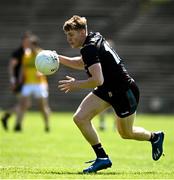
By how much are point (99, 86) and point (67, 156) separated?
10.2 ft

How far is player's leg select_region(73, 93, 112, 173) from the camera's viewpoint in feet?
32.6

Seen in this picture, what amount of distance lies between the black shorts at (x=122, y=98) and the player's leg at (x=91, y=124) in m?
0.08

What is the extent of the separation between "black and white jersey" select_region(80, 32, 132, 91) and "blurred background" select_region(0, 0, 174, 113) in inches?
810

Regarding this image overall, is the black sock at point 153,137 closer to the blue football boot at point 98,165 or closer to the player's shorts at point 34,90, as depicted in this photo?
the blue football boot at point 98,165

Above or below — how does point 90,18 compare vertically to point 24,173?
below

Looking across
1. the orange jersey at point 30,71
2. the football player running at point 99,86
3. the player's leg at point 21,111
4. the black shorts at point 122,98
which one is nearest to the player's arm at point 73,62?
the football player running at point 99,86

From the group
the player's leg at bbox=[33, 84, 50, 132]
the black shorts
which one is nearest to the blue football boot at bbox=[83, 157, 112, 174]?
the black shorts

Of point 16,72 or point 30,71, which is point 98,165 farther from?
point 16,72

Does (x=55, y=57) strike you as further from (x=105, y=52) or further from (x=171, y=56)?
(x=171, y=56)

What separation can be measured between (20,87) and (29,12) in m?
14.5

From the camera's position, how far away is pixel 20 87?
64.5ft

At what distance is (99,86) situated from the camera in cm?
1003

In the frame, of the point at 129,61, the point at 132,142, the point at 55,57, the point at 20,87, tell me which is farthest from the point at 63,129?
the point at 129,61

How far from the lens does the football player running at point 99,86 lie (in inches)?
376
